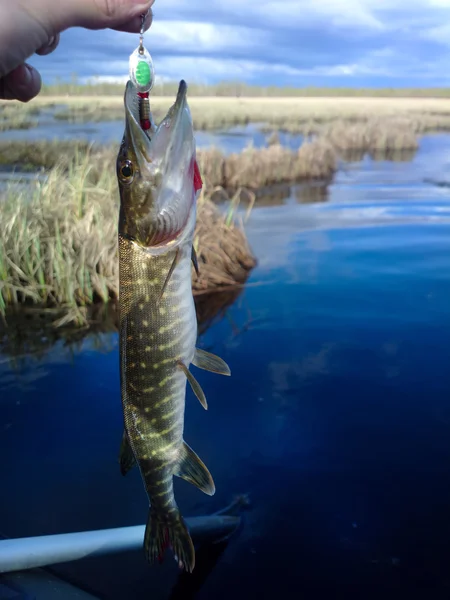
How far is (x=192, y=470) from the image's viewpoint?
215 centimetres

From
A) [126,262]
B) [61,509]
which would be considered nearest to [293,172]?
[61,509]

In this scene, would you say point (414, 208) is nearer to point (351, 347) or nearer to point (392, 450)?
point (351, 347)

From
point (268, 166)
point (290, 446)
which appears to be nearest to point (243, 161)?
point (268, 166)

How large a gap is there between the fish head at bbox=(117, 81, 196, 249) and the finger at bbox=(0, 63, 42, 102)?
112cm

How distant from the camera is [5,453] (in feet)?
15.1

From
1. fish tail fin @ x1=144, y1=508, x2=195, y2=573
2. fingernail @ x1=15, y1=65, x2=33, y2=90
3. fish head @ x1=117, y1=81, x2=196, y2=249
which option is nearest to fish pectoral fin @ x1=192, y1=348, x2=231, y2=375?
fish head @ x1=117, y1=81, x2=196, y2=249

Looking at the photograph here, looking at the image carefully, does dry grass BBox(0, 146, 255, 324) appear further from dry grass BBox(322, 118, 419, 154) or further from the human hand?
dry grass BBox(322, 118, 419, 154)

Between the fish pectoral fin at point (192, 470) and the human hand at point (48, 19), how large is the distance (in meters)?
1.71

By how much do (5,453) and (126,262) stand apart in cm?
340

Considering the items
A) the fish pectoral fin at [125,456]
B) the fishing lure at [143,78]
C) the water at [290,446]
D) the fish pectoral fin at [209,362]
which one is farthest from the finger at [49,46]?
the water at [290,446]

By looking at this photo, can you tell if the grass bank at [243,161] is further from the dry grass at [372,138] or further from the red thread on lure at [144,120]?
the red thread on lure at [144,120]

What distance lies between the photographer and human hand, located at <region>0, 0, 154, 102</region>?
6.80 ft

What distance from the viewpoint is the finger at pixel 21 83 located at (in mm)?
2586

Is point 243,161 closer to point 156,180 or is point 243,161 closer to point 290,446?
point 290,446
